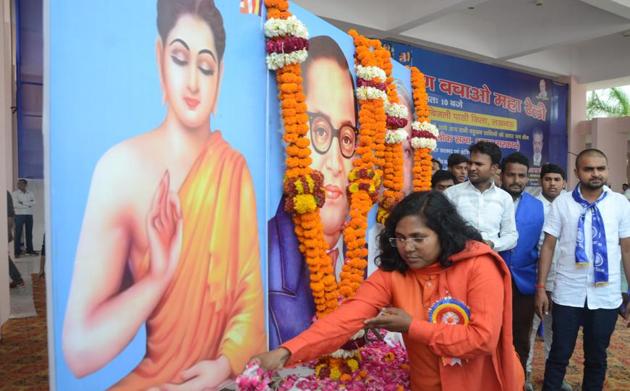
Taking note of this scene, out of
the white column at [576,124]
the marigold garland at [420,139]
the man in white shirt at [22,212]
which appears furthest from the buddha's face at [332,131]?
the white column at [576,124]

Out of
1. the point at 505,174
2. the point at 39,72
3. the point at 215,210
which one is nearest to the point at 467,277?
the point at 215,210

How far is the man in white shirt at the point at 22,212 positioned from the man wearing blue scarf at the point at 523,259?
9.69 m

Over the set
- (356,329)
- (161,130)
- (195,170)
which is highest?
(161,130)

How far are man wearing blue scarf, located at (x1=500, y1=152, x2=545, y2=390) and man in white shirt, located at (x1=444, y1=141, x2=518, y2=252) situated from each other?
0.25 m

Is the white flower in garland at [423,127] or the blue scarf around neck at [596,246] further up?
the white flower in garland at [423,127]

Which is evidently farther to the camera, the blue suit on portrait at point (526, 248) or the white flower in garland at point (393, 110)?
the blue suit on portrait at point (526, 248)

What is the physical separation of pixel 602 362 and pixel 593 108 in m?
14.1

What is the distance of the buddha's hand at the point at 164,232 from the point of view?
6.12ft

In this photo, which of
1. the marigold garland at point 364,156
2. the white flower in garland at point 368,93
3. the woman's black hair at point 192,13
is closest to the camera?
the woman's black hair at point 192,13

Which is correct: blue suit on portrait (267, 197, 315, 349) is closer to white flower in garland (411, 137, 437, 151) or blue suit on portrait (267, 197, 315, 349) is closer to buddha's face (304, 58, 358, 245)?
buddha's face (304, 58, 358, 245)

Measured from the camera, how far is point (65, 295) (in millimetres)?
1572

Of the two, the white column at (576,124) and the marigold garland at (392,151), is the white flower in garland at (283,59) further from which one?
the white column at (576,124)

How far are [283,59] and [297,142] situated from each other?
399mm

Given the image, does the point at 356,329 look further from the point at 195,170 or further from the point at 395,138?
the point at 395,138
